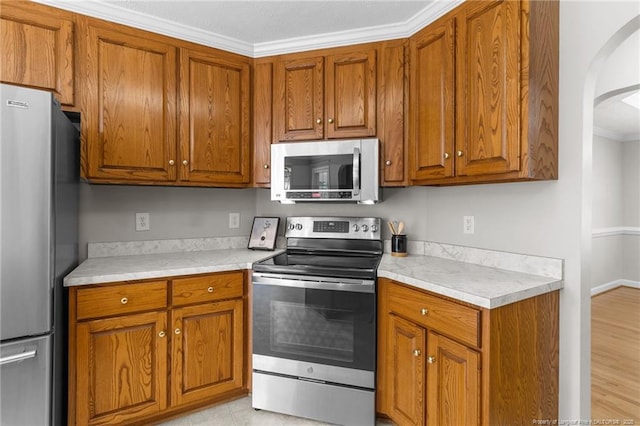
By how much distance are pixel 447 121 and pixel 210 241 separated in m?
1.86

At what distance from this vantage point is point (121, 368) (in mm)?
1711

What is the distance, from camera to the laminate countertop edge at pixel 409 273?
137 centimetres

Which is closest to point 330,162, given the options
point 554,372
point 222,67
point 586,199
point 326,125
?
point 326,125

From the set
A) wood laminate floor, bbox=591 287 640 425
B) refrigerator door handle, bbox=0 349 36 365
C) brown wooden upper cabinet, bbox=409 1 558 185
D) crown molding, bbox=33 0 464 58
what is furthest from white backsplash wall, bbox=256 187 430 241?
refrigerator door handle, bbox=0 349 36 365

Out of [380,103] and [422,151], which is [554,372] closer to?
[422,151]

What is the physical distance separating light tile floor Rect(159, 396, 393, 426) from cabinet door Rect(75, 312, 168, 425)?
0.21 metres

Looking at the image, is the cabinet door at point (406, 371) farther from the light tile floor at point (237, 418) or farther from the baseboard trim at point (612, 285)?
the baseboard trim at point (612, 285)

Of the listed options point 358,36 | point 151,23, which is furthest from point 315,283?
point 151,23

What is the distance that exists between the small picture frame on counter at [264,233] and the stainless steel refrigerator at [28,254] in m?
1.25

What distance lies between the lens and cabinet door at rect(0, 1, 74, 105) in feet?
5.34

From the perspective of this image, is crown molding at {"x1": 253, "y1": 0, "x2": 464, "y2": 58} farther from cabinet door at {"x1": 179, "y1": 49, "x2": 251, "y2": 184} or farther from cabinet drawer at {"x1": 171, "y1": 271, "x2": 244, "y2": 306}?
cabinet drawer at {"x1": 171, "y1": 271, "x2": 244, "y2": 306}

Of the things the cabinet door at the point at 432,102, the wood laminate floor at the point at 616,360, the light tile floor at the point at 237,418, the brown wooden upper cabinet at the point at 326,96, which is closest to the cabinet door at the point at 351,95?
the brown wooden upper cabinet at the point at 326,96

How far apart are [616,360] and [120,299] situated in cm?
372

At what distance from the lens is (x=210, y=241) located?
2.52 meters
